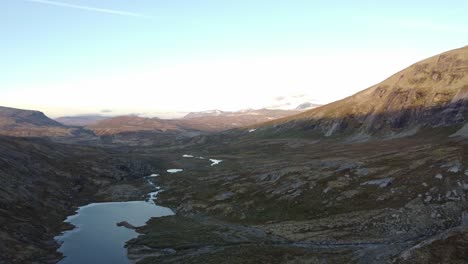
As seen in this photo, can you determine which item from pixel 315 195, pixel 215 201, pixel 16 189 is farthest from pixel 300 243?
pixel 16 189

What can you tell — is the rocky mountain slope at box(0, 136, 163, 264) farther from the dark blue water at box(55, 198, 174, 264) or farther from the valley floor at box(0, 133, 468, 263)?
the dark blue water at box(55, 198, 174, 264)

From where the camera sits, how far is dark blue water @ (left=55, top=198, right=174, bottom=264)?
75375 mm

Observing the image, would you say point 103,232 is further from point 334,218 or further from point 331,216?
point 334,218

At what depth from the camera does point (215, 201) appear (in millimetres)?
116938

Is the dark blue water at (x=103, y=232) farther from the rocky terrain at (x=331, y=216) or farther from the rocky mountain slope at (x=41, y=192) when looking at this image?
the rocky terrain at (x=331, y=216)

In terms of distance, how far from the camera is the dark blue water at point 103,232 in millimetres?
75375

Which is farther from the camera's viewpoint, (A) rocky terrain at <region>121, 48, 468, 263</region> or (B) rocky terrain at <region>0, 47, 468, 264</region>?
(B) rocky terrain at <region>0, 47, 468, 264</region>

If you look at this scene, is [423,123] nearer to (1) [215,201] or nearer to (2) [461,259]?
(1) [215,201]

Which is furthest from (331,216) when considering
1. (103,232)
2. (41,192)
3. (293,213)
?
(41,192)

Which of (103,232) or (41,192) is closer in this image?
(103,232)

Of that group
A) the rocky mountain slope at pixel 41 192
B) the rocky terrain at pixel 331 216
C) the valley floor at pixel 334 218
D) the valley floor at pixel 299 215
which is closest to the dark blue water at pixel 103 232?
the valley floor at pixel 299 215

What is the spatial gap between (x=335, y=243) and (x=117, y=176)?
133488 millimetres

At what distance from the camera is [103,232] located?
9400cm

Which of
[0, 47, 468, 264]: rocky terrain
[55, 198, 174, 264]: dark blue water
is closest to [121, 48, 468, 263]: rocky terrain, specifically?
[0, 47, 468, 264]: rocky terrain
